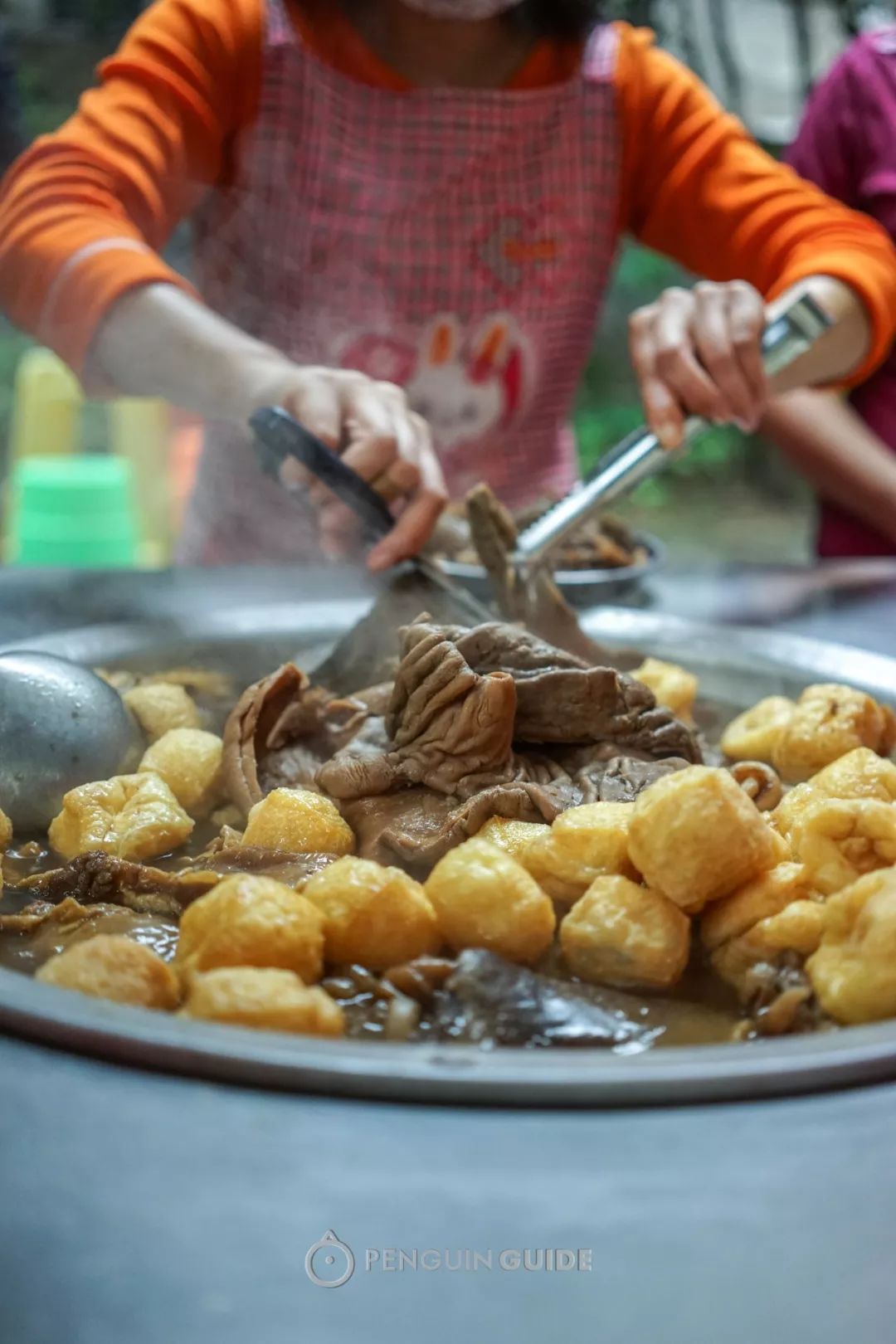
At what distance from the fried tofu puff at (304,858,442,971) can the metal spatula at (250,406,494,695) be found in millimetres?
668

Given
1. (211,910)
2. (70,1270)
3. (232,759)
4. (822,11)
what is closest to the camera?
(70,1270)

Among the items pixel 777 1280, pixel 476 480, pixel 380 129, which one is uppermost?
pixel 380 129

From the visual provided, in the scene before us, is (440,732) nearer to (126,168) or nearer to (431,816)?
(431,816)

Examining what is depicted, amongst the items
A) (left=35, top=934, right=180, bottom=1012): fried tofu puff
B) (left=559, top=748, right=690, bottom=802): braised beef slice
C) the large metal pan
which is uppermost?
the large metal pan

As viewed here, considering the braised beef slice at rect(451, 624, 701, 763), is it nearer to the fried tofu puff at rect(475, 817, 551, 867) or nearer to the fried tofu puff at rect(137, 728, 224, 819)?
the fried tofu puff at rect(475, 817, 551, 867)

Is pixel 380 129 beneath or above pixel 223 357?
above

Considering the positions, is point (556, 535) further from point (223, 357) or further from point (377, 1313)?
point (377, 1313)

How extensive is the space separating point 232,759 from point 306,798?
0.19 metres

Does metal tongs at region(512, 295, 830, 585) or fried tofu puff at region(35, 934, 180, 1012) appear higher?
fried tofu puff at region(35, 934, 180, 1012)

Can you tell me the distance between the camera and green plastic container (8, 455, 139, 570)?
3.48 meters

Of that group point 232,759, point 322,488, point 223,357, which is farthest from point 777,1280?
point 223,357

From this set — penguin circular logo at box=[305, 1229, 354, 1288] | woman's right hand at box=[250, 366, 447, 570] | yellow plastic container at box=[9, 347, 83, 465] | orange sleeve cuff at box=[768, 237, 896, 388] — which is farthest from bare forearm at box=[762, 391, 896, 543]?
penguin circular logo at box=[305, 1229, 354, 1288]

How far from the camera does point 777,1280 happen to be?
2.46 feet

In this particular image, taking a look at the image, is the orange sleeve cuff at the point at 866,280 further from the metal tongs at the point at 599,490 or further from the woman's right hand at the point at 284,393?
the woman's right hand at the point at 284,393
